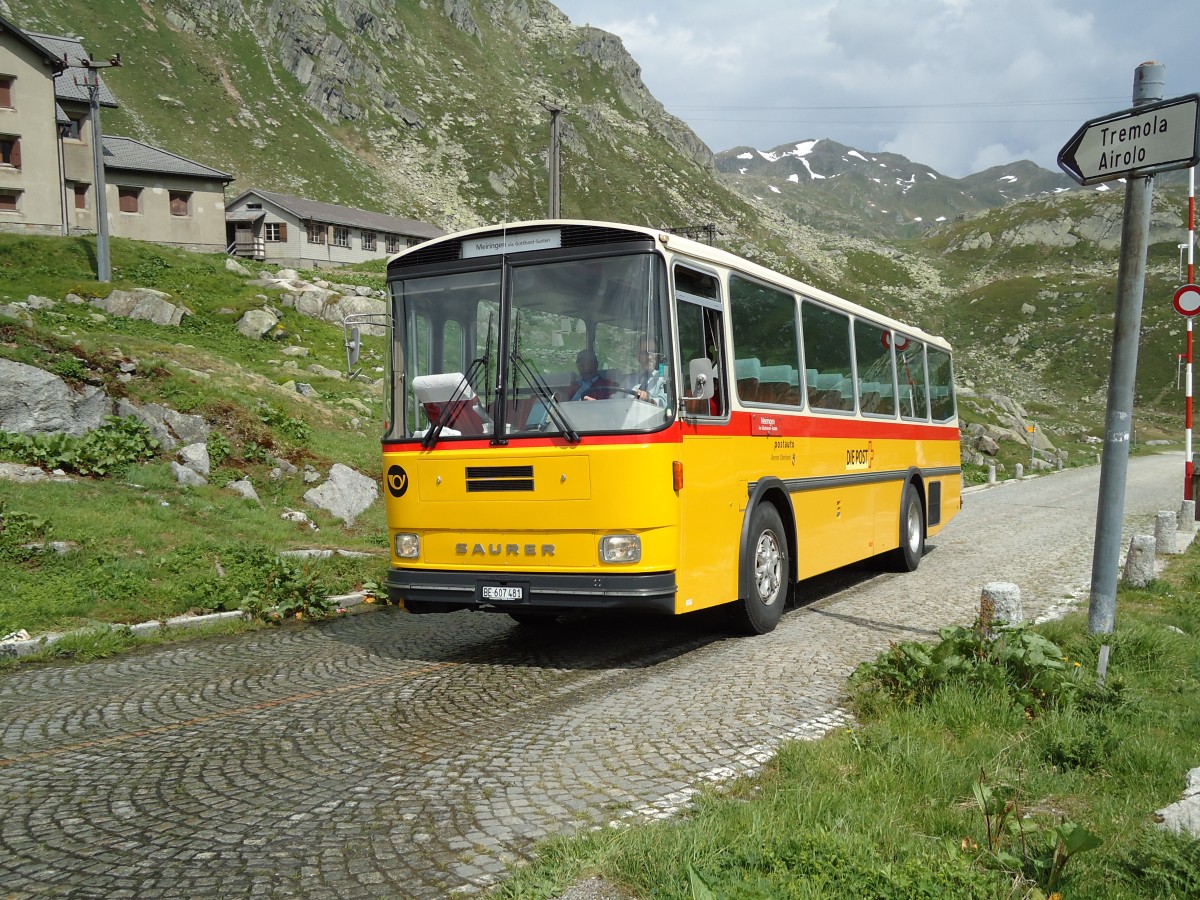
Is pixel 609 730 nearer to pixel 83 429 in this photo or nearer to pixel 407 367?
pixel 407 367

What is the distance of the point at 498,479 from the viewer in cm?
752

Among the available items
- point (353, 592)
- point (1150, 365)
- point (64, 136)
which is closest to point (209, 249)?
point (64, 136)

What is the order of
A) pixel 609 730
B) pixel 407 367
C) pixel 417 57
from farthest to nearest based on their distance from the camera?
1. pixel 417 57
2. pixel 407 367
3. pixel 609 730

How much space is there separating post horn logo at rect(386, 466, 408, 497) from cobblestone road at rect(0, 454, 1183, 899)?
139cm

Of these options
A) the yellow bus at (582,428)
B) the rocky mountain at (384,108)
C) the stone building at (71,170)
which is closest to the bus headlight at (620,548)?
the yellow bus at (582,428)

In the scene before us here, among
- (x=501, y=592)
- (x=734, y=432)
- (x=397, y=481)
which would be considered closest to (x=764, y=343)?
(x=734, y=432)

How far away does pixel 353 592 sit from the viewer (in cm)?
1083

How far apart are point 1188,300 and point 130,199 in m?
58.9

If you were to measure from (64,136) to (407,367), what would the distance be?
5251 cm

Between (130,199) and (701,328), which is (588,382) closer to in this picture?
(701,328)

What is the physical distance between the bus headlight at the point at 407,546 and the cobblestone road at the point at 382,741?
867 millimetres

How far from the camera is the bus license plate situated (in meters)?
7.40

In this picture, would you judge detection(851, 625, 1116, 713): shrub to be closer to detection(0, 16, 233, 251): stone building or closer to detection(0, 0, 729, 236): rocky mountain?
detection(0, 16, 233, 251): stone building

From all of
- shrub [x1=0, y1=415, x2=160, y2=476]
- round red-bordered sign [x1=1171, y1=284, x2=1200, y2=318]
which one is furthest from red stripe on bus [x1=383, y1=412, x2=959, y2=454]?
shrub [x1=0, y1=415, x2=160, y2=476]
